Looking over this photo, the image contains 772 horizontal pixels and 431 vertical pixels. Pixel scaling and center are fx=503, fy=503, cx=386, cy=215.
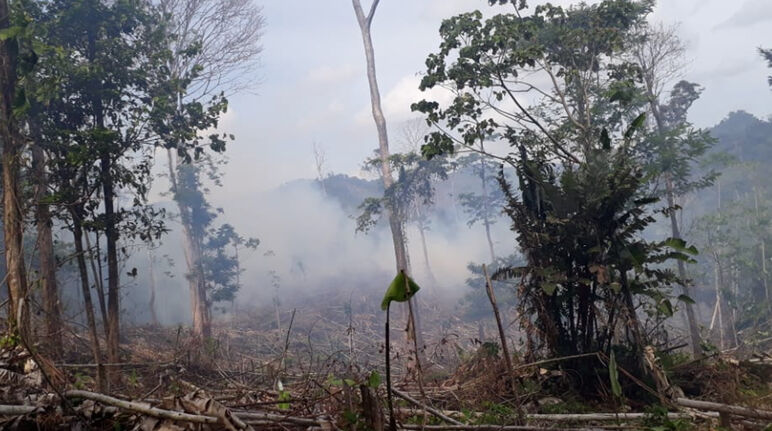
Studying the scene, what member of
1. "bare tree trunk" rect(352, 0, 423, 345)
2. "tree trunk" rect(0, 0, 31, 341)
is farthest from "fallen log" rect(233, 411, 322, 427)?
"bare tree trunk" rect(352, 0, 423, 345)

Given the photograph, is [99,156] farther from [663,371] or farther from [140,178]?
[663,371]

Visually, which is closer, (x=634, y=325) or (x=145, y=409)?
(x=145, y=409)

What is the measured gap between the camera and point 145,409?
10.5 feet

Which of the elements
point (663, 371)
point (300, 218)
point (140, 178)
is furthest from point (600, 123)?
point (300, 218)

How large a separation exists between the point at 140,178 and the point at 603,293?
8.78 meters

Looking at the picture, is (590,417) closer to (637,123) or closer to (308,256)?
(637,123)

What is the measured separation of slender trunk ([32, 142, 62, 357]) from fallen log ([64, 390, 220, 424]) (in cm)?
532

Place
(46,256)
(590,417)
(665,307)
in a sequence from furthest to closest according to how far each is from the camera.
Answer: (46,256) < (665,307) < (590,417)

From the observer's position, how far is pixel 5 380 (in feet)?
14.4

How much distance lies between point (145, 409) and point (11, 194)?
4744 millimetres

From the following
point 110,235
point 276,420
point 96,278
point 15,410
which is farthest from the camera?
point 110,235

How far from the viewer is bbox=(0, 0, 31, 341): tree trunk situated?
585 cm

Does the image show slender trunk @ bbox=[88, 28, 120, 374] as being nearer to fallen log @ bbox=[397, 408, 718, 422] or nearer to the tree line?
the tree line

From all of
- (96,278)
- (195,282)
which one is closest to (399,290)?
(96,278)
